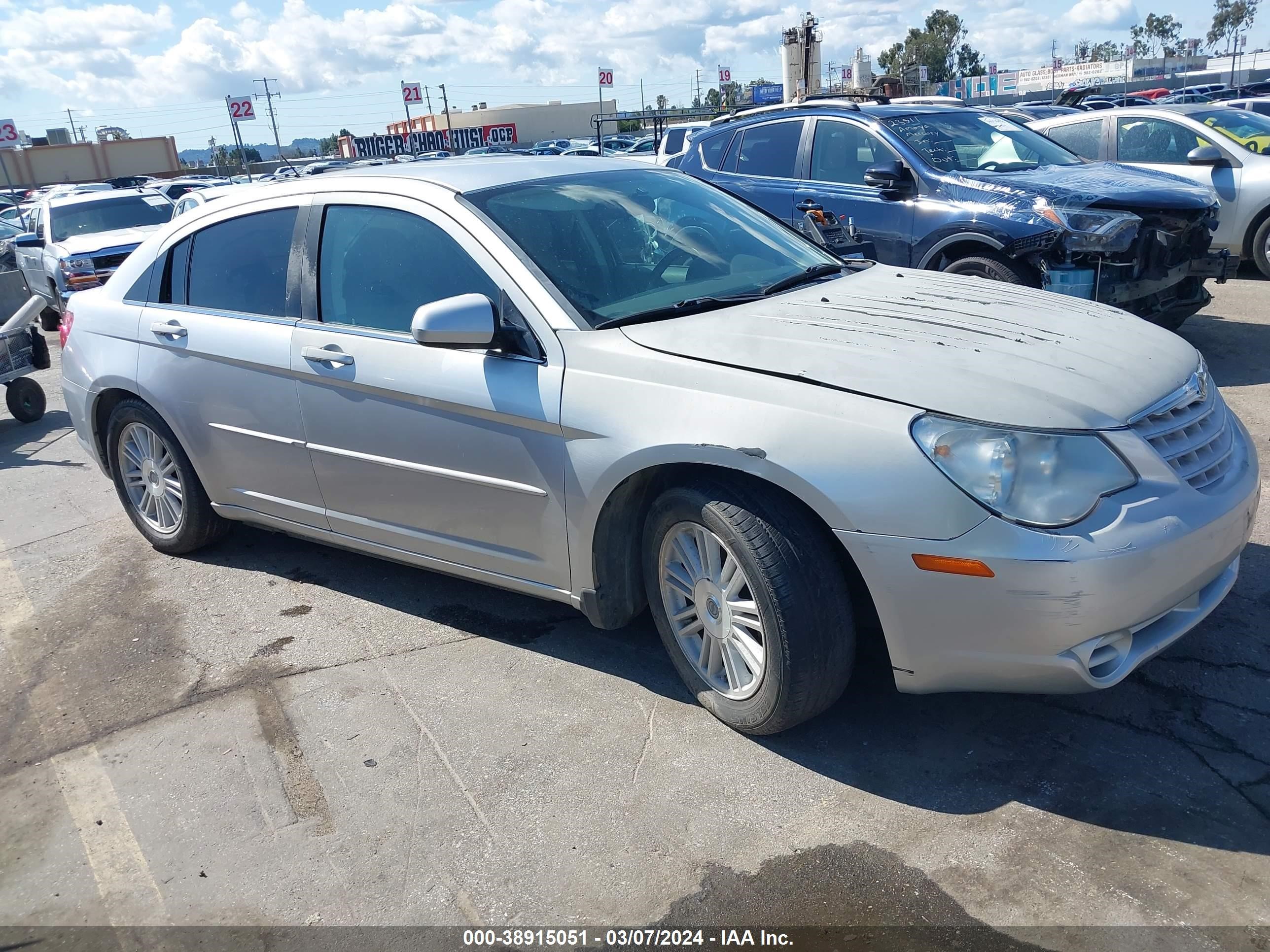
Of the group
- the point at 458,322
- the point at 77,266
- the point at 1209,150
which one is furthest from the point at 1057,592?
the point at 77,266

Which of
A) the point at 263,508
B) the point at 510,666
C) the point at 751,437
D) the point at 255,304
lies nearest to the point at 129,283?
the point at 255,304

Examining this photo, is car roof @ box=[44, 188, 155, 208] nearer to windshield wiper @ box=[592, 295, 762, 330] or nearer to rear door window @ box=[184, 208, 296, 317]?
rear door window @ box=[184, 208, 296, 317]

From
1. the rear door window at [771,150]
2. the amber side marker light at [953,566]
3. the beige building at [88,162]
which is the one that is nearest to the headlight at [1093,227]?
the rear door window at [771,150]

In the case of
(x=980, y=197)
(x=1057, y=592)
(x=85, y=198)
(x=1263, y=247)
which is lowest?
(x=1263, y=247)

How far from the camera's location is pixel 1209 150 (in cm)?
960

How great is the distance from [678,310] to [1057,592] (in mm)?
1573

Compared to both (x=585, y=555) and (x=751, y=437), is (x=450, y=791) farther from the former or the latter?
(x=751, y=437)

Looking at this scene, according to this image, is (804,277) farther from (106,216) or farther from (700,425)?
(106,216)

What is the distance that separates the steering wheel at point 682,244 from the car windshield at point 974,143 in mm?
4066

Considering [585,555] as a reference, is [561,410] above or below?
above

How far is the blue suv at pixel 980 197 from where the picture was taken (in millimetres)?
6789

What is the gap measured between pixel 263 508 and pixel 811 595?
2.69m

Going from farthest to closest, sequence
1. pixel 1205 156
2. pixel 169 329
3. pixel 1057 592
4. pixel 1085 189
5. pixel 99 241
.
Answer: pixel 99 241
pixel 1205 156
pixel 1085 189
pixel 169 329
pixel 1057 592

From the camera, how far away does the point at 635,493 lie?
3.41 metres
